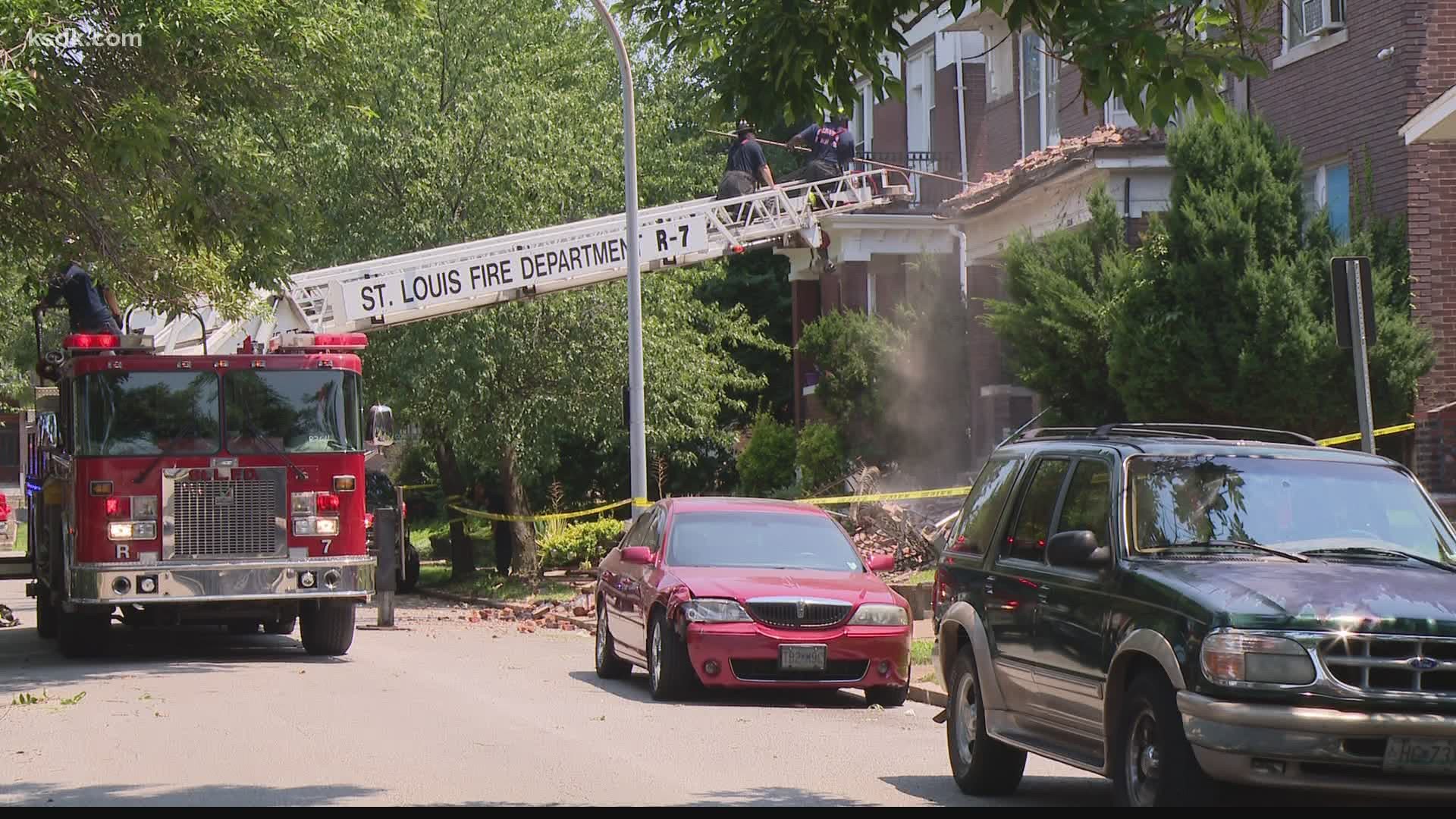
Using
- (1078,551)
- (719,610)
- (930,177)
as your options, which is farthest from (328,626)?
(930,177)

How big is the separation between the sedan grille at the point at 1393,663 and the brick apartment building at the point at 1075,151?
391 cm

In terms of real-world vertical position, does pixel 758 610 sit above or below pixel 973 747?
above

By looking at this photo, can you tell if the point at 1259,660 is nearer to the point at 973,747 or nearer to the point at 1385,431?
the point at 973,747

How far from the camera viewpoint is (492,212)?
27.3 meters

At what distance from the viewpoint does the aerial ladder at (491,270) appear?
68.9 ft

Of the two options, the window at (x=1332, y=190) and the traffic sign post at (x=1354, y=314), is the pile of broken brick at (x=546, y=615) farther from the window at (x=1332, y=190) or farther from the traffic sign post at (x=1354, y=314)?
the traffic sign post at (x=1354, y=314)

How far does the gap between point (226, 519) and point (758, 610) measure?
5.99 metres

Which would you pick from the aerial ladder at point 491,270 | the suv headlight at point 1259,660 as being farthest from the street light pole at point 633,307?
the suv headlight at point 1259,660

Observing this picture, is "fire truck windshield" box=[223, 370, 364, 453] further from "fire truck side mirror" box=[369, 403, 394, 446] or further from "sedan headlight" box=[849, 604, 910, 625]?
"sedan headlight" box=[849, 604, 910, 625]

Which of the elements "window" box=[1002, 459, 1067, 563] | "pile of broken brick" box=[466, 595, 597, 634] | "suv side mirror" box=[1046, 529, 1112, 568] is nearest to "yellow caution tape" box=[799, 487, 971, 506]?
"pile of broken brick" box=[466, 595, 597, 634]

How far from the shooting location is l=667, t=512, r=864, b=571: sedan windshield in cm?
1482

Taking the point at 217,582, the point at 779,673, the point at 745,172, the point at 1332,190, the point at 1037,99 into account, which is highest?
the point at 1037,99

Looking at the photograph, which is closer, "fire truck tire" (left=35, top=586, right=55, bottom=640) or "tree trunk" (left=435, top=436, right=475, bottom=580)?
"fire truck tire" (left=35, top=586, right=55, bottom=640)

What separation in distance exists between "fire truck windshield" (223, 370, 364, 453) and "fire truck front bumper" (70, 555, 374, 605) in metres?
1.11
